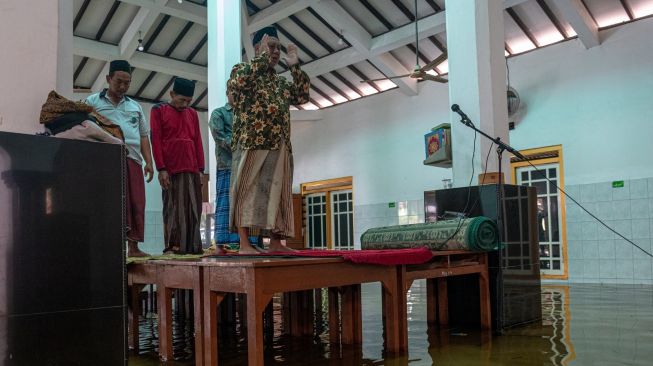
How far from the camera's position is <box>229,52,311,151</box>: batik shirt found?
10.3 ft

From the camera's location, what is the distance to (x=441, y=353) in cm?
309

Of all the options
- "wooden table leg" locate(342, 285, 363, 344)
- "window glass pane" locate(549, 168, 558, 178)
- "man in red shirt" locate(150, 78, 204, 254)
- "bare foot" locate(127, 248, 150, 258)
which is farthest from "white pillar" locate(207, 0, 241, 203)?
"window glass pane" locate(549, 168, 558, 178)

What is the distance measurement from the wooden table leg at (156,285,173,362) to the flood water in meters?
0.07

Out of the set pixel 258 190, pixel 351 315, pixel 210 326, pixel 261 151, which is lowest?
pixel 351 315

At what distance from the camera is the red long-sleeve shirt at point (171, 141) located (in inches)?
162

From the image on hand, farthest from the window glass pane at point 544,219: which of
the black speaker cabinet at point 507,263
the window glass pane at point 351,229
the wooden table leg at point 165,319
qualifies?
the wooden table leg at point 165,319

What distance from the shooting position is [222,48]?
699cm

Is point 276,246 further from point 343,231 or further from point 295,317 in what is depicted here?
point 343,231

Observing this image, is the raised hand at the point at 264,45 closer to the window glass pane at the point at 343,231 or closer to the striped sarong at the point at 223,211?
the striped sarong at the point at 223,211

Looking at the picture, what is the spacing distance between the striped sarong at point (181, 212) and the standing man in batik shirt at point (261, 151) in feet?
3.71

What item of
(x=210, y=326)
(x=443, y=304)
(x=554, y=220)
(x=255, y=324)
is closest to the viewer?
(x=255, y=324)

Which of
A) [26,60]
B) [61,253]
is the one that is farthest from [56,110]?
[61,253]

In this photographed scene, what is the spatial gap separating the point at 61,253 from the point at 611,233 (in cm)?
788

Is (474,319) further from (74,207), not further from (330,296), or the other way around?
(74,207)
